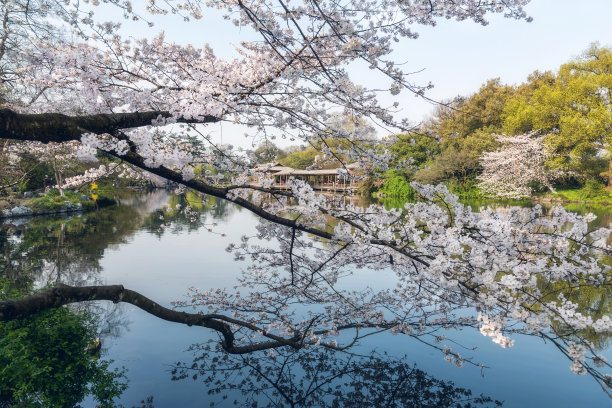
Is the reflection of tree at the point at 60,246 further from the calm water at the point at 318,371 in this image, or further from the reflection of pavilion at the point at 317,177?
the reflection of pavilion at the point at 317,177

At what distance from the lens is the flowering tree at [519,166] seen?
31.8m

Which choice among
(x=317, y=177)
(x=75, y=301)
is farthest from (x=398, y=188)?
(x=75, y=301)

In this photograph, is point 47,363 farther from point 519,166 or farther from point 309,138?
point 519,166

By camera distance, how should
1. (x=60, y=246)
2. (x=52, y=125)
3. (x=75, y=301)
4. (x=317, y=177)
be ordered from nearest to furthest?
1. (x=52, y=125)
2. (x=75, y=301)
3. (x=60, y=246)
4. (x=317, y=177)

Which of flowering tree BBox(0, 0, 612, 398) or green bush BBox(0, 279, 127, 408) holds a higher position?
flowering tree BBox(0, 0, 612, 398)

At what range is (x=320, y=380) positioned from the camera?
4.93 meters

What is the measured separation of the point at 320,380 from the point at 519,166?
115 feet

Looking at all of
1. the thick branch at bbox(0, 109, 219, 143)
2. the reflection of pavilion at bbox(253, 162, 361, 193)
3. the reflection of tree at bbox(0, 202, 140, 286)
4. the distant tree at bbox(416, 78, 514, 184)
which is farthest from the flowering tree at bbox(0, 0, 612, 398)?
the distant tree at bbox(416, 78, 514, 184)

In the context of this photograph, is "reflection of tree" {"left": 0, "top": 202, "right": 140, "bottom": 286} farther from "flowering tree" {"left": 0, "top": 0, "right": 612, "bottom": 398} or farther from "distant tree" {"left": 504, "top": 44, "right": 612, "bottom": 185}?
"distant tree" {"left": 504, "top": 44, "right": 612, "bottom": 185}

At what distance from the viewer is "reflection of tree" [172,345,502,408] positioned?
14.9ft

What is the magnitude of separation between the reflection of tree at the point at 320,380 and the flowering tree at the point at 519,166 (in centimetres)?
3276

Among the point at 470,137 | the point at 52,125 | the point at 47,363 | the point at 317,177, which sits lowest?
the point at 47,363

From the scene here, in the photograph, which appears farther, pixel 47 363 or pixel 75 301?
pixel 47 363

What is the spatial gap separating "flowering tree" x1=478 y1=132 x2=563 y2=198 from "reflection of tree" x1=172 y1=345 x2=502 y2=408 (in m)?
32.8
